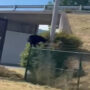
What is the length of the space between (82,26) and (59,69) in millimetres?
16855

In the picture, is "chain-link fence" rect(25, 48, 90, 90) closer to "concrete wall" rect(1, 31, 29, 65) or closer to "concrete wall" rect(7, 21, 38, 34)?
"concrete wall" rect(1, 31, 29, 65)

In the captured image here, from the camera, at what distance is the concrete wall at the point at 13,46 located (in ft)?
157

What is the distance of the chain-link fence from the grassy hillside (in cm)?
965

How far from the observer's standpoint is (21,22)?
159 ft

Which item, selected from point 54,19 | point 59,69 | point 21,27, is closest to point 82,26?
point 54,19

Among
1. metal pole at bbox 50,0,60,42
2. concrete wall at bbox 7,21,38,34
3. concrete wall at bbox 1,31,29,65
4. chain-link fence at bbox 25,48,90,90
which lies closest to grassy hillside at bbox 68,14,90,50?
metal pole at bbox 50,0,60,42

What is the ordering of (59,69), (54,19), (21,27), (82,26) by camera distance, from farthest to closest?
1. (21,27)
2. (82,26)
3. (54,19)
4. (59,69)

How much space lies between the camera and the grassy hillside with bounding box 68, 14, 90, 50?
31.2 metres

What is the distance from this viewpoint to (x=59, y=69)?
18.3 metres

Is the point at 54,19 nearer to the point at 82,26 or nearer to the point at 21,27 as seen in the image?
the point at 82,26

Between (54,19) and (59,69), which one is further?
(54,19)

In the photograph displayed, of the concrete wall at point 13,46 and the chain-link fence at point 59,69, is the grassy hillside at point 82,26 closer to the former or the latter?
the chain-link fence at point 59,69

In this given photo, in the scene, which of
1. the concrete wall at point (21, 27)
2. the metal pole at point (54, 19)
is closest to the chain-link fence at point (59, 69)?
the metal pole at point (54, 19)

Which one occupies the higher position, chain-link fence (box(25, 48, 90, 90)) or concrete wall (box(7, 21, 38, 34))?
concrete wall (box(7, 21, 38, 34))
